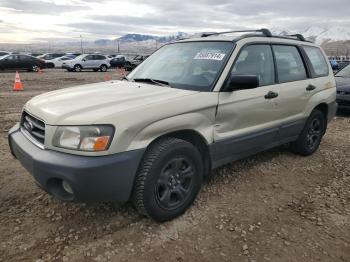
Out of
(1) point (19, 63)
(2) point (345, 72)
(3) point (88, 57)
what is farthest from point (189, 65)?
(3) point (88, 57)

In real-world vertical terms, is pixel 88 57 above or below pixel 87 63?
above

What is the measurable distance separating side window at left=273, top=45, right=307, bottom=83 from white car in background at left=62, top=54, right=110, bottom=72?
83.3 ft

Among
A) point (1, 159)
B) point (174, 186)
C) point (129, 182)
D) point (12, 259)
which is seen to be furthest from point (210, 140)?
point (1, 159)

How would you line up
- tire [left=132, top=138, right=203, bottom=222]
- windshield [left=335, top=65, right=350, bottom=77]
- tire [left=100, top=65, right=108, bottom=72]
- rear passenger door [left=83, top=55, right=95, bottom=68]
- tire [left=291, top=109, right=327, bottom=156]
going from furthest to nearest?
tire [left=100, top=65, right=108, bottom=72], rear passenger door [left=83, top=55, right=95, bottom=68], windshield [left=335, top=65, right=350, bottom=77], tire [left=291, top=109, right=327, bottom=156], tire [left=132, top=138, right=203, bottom=222]

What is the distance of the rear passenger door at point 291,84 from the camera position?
474 centimetres

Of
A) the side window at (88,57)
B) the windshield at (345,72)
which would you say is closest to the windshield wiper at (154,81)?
the windshield at (345,72)

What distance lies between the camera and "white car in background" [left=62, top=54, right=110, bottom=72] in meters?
28.4

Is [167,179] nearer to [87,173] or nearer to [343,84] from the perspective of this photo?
[87,173]

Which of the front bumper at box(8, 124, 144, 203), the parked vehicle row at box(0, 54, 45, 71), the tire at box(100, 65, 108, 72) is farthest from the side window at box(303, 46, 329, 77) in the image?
the tire at box(100, 65, 108, 72)

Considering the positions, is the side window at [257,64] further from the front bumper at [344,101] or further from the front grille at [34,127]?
the front bumper at [344,101]

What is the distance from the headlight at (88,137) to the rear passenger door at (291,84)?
100 inches

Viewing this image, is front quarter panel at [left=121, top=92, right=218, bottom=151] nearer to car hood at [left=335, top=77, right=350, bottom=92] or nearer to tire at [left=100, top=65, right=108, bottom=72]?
car hood at [left=335, top=77, right=350, bottom=92]

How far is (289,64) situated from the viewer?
197 inches

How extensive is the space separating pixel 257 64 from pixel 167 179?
1.93 metres
